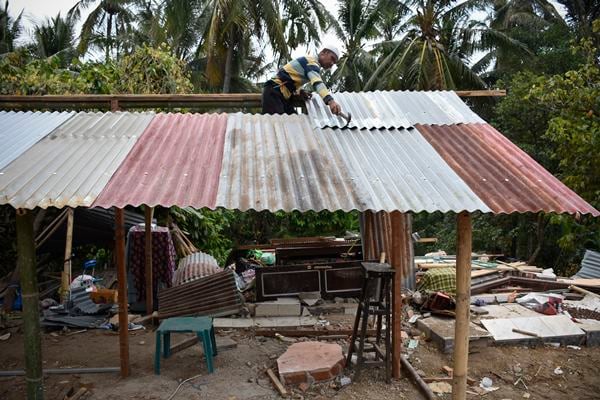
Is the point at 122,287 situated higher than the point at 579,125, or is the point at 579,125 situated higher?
the point at 579,125

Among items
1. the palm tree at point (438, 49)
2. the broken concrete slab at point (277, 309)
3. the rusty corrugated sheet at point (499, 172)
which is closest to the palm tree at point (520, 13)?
the palm tree at point (438, 49)

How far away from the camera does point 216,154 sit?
12.9 ft

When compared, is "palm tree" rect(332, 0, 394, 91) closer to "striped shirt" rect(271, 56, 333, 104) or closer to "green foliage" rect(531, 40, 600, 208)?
"green foliage" rect(531, 40, 600, 208)

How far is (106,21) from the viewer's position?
72.8 ft

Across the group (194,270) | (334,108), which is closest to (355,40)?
(194,270)

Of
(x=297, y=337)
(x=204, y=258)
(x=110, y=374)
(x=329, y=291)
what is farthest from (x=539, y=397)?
(x=204, y=258)

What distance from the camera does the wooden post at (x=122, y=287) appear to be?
4.84 m

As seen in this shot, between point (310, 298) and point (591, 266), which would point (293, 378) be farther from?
point (591, 266)

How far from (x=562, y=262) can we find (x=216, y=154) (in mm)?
13708

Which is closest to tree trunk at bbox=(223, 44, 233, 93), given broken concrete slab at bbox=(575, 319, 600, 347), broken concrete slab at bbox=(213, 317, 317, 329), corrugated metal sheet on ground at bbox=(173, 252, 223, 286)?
corrugated metal sheet on ground at bbox=(173, 252, 223, 286)

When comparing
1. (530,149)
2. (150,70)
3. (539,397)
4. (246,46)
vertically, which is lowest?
(539,397)

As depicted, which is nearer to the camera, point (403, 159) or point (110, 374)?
point (403, 159)

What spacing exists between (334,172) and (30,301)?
2.64m

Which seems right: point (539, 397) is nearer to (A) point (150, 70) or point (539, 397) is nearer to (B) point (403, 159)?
(B) point (403, 159)
